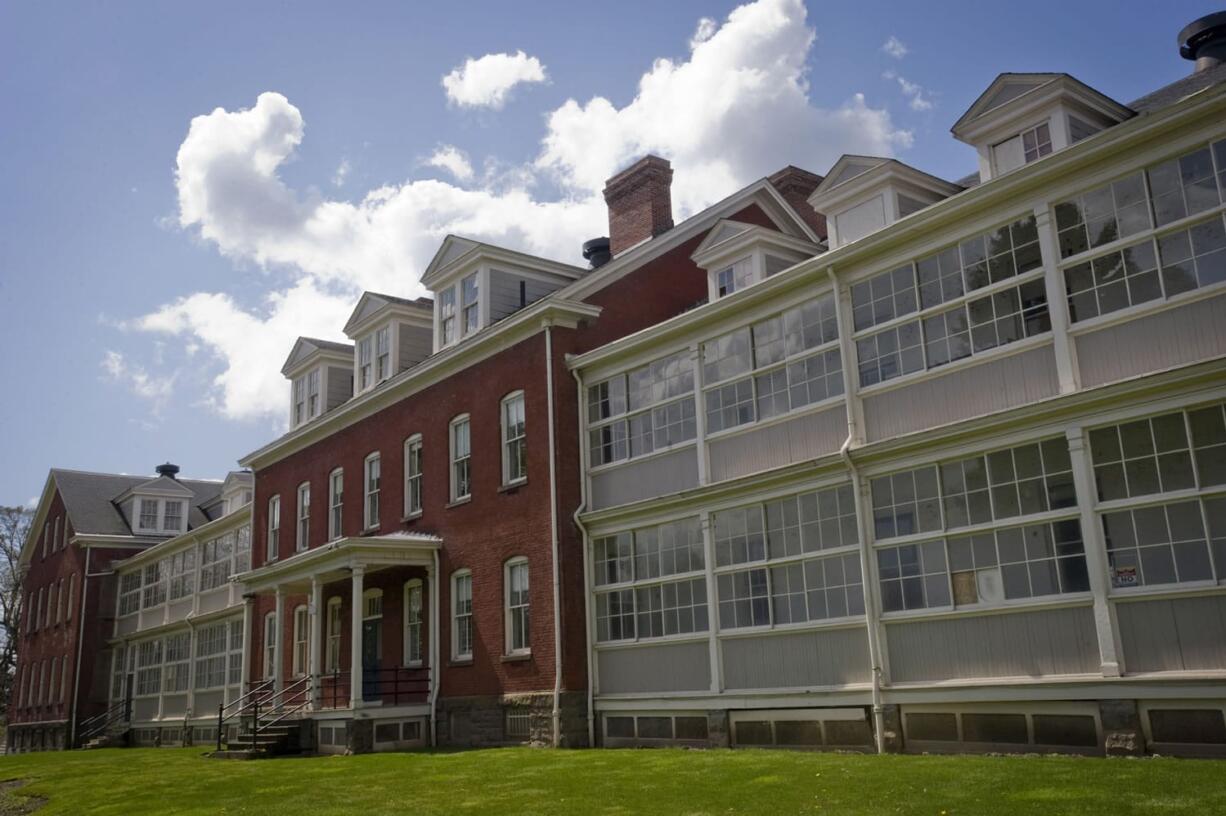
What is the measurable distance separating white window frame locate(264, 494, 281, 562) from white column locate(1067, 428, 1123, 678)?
25177 mm

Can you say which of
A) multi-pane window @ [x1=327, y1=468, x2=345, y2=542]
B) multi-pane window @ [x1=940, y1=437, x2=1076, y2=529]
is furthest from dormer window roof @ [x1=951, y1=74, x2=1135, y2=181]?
multi-pane window @ [x1=327, y1=468, x2=345, y2=542]

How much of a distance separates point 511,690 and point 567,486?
415 centimetres

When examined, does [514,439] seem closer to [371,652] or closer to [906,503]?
[371,652]

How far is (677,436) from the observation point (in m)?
19.6

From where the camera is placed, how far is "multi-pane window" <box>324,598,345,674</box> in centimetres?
2877

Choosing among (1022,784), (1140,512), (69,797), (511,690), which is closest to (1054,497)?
(1140,512)

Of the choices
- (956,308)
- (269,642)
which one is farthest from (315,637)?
(956,308)

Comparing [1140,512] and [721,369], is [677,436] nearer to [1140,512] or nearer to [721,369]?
[721,369]

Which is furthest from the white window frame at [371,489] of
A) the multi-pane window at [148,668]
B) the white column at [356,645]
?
the multi-pane window at [148,668]

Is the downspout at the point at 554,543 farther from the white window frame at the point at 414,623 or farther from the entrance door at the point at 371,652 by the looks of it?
the entrance door at the point at 371,652

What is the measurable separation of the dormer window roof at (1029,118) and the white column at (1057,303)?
155 cm

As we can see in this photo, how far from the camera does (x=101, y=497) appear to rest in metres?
51.3

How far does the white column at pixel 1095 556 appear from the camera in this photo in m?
12.6

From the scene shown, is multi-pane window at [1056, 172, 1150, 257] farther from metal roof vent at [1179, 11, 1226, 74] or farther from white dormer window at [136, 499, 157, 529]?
white dormer window at [136, 499, 157, 529]
